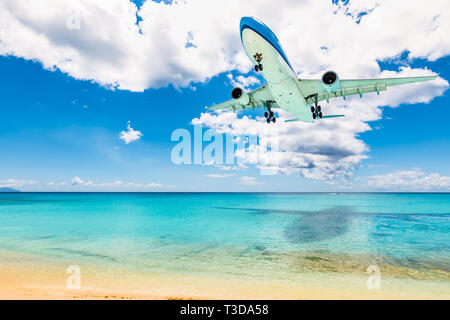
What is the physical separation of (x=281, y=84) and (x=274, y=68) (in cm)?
183

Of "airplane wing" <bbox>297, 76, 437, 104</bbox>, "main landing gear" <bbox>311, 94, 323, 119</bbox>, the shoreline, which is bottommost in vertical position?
the shoreline

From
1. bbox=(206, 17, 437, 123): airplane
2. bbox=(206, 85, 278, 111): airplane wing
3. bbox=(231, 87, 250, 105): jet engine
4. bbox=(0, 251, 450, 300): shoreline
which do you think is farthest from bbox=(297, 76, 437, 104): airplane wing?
bbox=(0, 251, 450, 300): shoreline

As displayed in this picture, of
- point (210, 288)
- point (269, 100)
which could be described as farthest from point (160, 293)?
point (269, 100)

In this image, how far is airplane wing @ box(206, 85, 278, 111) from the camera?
73.2 ft

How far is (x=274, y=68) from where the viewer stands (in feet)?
48.3

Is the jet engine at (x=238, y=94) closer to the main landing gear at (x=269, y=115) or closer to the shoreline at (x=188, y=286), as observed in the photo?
the main landing gear at (x=269, y=115)

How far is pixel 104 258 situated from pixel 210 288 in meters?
7.45

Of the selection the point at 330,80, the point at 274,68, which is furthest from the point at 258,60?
the point at 330,80

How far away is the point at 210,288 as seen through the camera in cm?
824

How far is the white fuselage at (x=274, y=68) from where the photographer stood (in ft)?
43.8

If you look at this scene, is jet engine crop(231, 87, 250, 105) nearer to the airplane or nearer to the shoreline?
the airplane

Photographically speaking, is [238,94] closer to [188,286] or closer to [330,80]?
[330,80]

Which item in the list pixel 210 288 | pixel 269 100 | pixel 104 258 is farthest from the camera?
pixel 269 100
